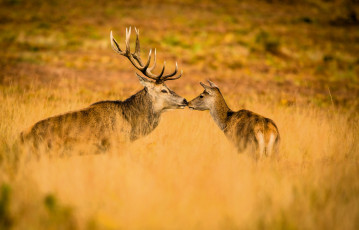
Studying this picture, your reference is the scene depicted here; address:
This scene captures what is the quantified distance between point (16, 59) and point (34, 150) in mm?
17883

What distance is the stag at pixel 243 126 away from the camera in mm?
6789

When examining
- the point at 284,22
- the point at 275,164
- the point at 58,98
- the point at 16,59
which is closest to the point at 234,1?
the point at 284,22

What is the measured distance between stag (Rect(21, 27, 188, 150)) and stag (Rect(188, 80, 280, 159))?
919 millimetres

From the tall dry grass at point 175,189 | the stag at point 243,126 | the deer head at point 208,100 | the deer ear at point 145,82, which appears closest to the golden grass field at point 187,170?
the tall dry grass at point 175,189

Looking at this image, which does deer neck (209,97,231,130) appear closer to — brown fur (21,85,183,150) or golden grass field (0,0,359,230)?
golden grass field (0,0,359,230)

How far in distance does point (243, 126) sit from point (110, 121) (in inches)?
91.9

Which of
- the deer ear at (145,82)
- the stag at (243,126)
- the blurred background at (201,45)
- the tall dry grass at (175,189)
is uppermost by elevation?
the blurred background at (201,45)

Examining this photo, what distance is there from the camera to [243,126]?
7340mm

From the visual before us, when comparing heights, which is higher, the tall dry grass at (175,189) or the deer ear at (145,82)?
the deer ear at (145,82)

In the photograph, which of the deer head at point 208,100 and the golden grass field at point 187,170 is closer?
the golden grass field at point 187,170

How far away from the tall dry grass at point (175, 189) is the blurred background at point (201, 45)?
15.3 ft

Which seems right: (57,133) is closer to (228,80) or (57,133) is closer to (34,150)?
(34,150)

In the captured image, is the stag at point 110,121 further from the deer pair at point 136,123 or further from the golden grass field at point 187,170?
the golden grass field at point 187,170

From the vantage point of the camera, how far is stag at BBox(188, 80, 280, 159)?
6.79 metres
